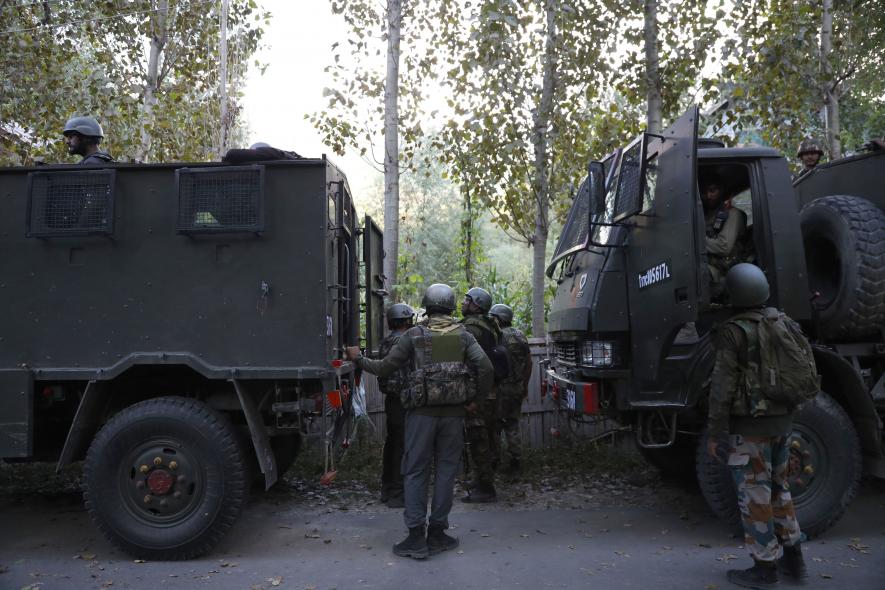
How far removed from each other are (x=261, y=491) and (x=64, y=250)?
291 cm

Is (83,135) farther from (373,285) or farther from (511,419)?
(511,419)

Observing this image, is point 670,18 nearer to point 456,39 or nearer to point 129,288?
point 456,39

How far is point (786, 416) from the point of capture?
430 cm

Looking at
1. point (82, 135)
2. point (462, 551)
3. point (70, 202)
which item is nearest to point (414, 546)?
point (462, 551)

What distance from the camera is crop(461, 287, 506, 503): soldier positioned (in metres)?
6.36

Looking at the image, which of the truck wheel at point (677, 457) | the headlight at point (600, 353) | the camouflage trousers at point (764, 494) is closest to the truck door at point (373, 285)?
the headlight at point (600, 353)

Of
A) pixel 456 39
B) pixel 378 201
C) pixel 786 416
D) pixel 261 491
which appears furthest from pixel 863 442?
pixel 378 201

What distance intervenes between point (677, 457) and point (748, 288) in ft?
8.75

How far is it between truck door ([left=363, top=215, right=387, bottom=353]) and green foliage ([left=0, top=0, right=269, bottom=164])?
5.64 meters

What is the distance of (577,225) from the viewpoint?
629 cm

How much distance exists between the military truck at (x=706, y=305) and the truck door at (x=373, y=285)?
1845 millimetres

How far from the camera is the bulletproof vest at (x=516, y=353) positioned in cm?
719

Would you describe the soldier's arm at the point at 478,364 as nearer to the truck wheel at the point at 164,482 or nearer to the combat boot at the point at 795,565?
the truck wheel at the point at 164,482

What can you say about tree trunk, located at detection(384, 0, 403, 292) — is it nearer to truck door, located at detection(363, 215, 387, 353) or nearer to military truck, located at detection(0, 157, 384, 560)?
truck door, located at detection(363, 215, 387, 353)
